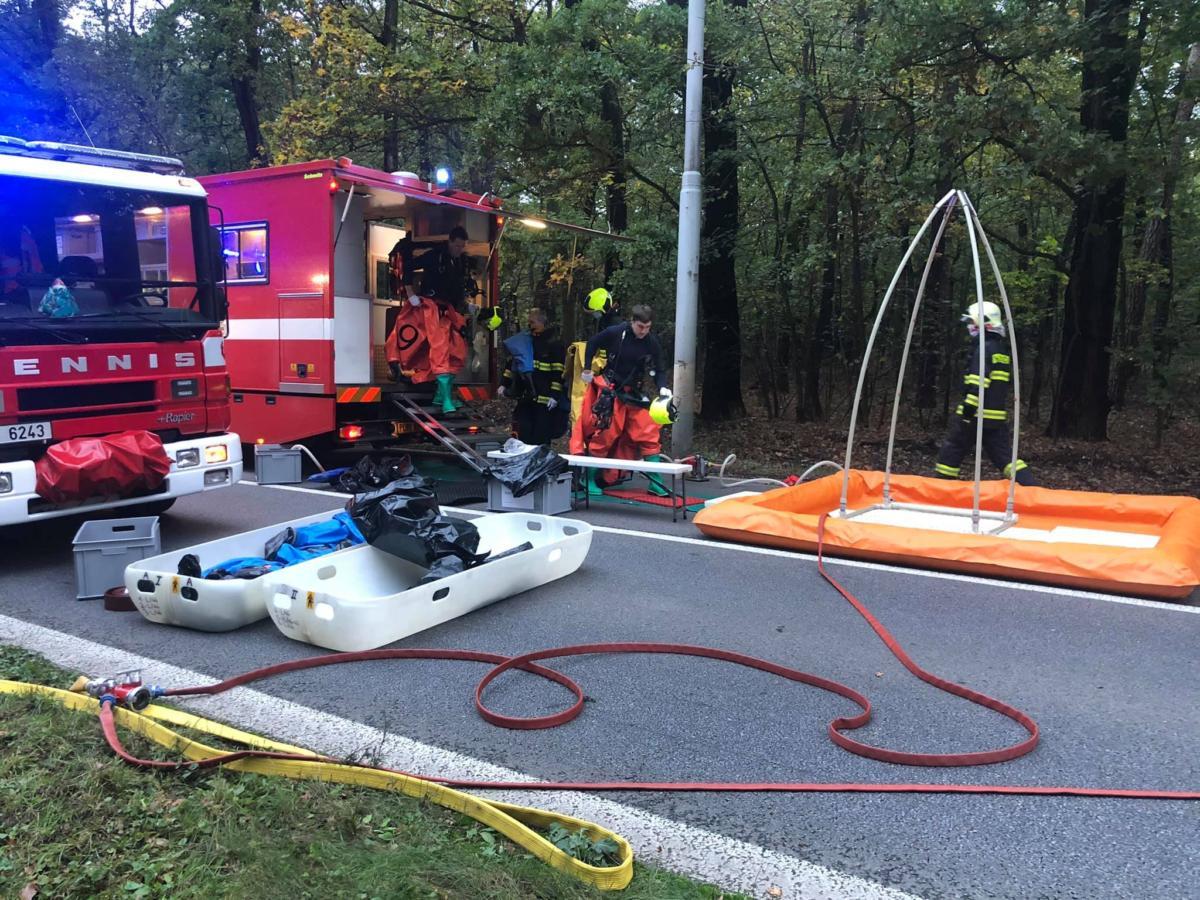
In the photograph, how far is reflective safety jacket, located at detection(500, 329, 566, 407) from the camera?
32.7 feet

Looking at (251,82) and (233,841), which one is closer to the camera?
(233,841)

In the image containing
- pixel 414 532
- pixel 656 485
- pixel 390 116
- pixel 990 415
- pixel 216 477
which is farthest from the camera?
pixel 390 116

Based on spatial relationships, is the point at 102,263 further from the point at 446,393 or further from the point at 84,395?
the point at 446,393

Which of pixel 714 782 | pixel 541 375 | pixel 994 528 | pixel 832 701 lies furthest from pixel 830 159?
pixel 714 782

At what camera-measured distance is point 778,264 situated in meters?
13.9

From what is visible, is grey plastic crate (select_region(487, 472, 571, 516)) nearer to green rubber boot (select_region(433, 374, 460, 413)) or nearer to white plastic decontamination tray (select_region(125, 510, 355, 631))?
green rubber boot (select_region(433, 374, 460, 413))

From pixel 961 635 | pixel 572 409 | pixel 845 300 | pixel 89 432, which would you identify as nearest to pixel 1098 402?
pixel 845 300

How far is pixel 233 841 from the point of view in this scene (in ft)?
8.54

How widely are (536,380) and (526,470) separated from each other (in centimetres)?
268

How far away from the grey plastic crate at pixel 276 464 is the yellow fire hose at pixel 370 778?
5.56m

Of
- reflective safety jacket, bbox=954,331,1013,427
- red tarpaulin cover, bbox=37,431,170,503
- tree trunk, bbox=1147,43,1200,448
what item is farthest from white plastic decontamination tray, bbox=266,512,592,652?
tree trunk, bbox=1147,43,1200,448

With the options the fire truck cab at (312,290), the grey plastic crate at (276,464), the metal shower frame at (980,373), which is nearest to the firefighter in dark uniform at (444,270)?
the fire truck cab at (312,290)

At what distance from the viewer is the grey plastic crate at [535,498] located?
7668 millimetres

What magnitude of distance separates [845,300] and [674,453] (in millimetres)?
6810
